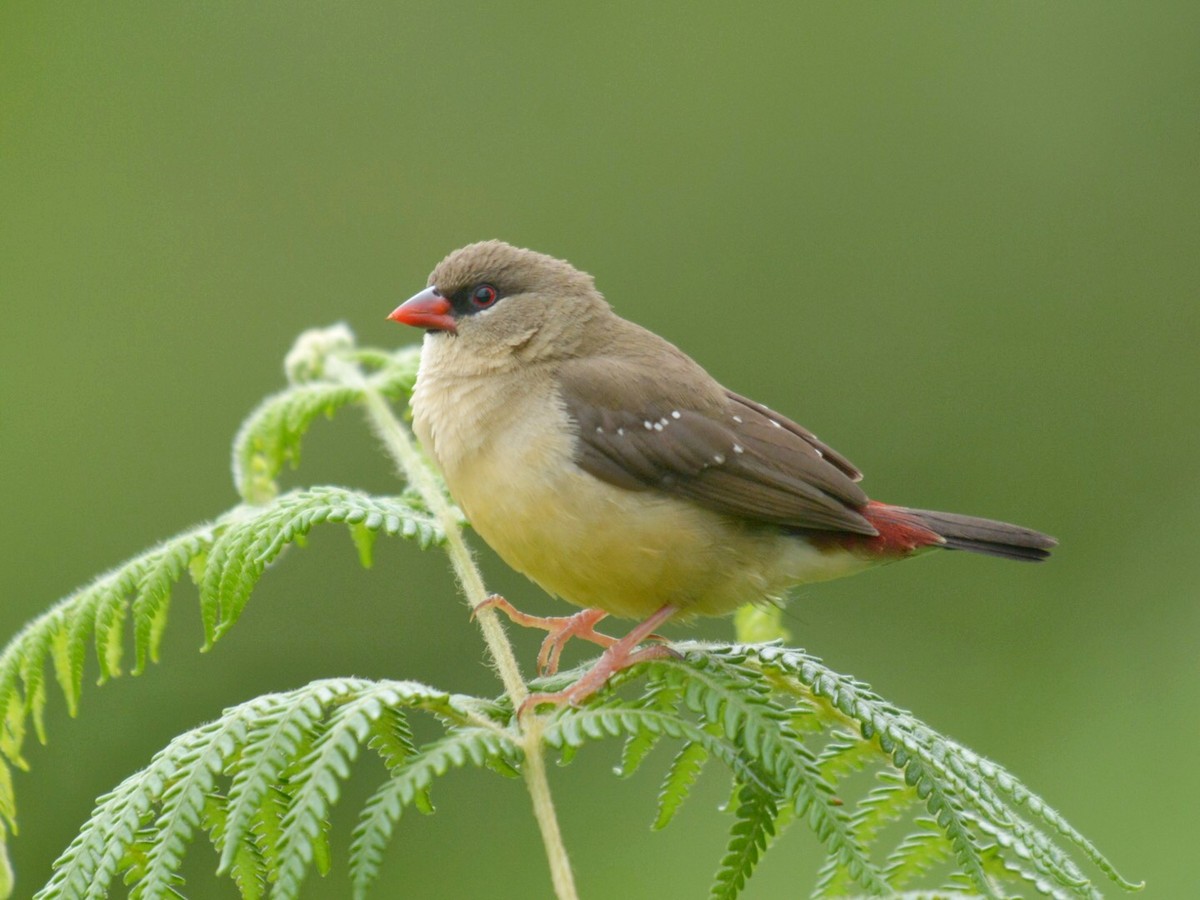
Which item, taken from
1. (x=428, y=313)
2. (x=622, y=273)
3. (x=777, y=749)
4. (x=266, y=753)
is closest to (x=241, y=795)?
(x=266, y=753)

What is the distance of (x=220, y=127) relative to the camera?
861 cm

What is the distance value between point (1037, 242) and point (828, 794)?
664 cm

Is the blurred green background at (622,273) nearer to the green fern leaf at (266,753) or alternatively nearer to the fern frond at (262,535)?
the fern frond at (262,535)

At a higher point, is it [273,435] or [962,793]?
[273,435]

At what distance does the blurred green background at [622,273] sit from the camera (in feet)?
20.1

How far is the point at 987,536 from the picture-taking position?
328 cm

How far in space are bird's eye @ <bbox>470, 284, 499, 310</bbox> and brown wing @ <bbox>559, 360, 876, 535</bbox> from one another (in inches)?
20.2

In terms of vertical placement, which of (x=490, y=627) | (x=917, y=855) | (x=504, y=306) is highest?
(x=504, y=306)

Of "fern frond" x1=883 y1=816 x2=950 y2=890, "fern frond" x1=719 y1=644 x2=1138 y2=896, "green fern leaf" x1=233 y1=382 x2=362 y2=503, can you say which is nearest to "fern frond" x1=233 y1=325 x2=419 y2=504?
"green fern leaf" x1=233 y1=382 x2=362 y2=503

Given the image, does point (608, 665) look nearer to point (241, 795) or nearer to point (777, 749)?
point (777, 749)

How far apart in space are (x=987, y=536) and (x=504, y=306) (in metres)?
1.37

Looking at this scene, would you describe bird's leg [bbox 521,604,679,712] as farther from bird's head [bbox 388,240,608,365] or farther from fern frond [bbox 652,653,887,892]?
bird's head [bbox 388,240,608,365]

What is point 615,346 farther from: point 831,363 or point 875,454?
point 831,363

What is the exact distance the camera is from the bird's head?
357 centimetres
